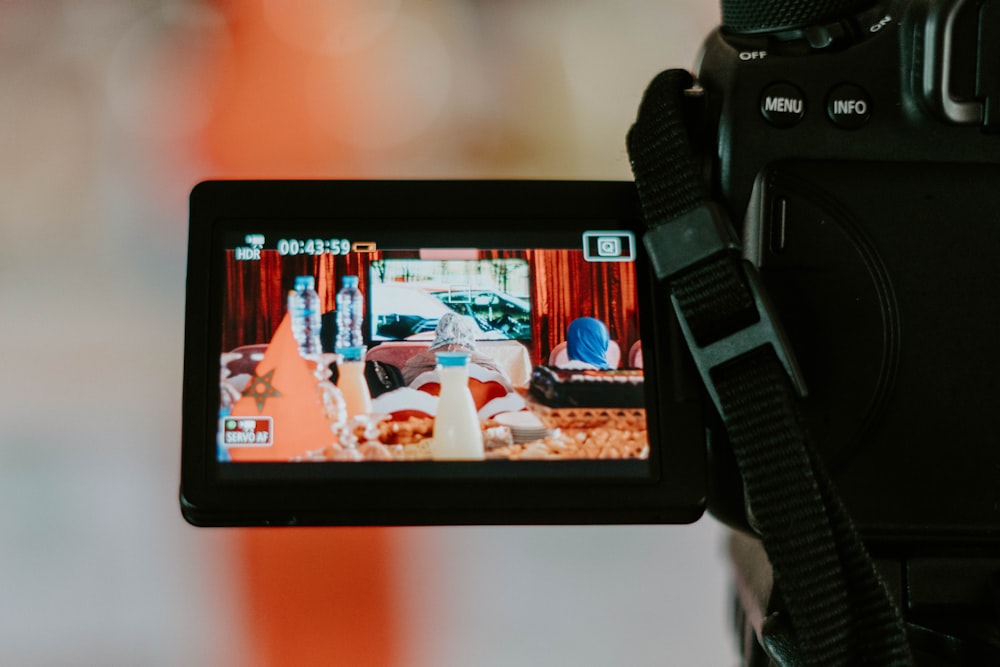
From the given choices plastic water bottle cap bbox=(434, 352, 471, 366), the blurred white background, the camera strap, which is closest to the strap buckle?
the camera strap

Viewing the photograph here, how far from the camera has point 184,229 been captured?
3.37 ft

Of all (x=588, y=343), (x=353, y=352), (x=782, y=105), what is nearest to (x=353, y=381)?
(x=353, y=352)

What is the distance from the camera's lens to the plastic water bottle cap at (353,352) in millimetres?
451

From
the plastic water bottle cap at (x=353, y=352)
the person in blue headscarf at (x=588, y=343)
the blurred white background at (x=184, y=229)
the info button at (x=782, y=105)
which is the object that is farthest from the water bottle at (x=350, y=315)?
the blurred white background at (x=184, y=229)

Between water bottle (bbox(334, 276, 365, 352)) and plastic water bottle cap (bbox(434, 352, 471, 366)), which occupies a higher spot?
water bottle (bbox(334, 276, 365, 352))

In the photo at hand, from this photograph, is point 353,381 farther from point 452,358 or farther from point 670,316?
point 670,316

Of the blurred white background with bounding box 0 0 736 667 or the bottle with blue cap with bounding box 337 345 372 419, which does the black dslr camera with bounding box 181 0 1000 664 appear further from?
the blurred white background with bounding box 0 0 736 667

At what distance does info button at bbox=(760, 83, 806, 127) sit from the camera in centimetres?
41

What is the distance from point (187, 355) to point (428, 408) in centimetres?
13

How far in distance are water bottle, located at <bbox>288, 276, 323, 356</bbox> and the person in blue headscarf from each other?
0.13 metres

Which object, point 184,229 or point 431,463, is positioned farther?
point 184,229

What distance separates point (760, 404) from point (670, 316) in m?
0.07

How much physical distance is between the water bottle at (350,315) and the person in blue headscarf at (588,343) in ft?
0.36

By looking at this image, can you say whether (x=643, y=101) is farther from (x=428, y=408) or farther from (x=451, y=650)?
(x=451, y=650)
